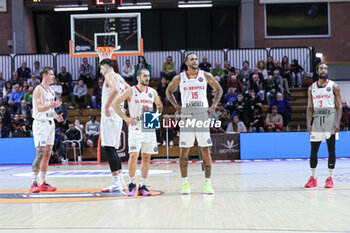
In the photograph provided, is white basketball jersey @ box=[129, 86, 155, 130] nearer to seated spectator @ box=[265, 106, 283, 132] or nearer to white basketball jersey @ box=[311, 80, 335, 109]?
white basketball jersey @ box=[311, 80, 335, 109]

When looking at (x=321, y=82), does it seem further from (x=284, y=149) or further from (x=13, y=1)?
(x=13, y=1)

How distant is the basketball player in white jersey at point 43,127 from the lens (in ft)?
26.0

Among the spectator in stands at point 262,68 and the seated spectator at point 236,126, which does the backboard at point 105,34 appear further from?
the spectator in stands at point 262,68

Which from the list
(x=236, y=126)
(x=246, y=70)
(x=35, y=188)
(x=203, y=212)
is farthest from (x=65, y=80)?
(x=203, y=212)

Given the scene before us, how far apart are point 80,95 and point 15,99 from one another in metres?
2.49

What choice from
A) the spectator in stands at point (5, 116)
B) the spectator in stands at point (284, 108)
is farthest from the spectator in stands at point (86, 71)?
the spectator in stands at point (284, 108)

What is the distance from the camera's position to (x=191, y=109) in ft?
23.7

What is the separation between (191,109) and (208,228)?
2.93m

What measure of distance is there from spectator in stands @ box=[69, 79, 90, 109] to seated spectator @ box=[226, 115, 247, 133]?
605cm

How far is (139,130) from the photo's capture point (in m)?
7.07

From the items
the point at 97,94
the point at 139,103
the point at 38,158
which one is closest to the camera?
the point at 139,103

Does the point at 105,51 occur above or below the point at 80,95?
above

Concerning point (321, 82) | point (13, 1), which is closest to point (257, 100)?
point (321, 82)

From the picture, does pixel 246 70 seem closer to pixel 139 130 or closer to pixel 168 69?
pixel 168 69
